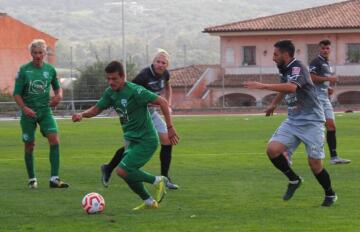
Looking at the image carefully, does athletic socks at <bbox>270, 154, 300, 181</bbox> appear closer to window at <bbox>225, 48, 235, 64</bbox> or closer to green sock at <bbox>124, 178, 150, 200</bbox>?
green sock at <bbox>124, 178, 150, 200</bbox>

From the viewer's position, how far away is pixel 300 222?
33.6 feet

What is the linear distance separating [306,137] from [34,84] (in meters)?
4.09

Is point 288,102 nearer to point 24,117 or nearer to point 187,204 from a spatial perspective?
point 187,204

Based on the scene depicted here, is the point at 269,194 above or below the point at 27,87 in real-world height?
below

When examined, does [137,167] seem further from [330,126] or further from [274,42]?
[274,42]

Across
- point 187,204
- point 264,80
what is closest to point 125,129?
point 187,204

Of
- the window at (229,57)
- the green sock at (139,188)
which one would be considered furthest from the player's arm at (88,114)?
the window at (229,57)

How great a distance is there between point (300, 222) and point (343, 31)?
61.6 meters

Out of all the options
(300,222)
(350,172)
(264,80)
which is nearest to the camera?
(300,222)

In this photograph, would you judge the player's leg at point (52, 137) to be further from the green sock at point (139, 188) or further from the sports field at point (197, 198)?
the green sock at point (139, 188)

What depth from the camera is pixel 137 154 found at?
37.9 ft

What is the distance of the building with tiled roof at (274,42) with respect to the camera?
68.5 metres

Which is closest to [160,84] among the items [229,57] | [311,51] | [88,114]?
[88,114]

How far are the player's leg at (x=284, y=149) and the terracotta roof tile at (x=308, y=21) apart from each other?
59430 mm
